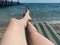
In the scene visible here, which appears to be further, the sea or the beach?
the sea

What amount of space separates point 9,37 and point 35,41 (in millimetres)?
226

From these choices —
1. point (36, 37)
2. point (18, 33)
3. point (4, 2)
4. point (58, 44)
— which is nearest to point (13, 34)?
point (18, 33)

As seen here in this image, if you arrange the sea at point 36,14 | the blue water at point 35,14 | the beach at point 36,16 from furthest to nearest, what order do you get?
the blue water at point 35,14
the sea at point 36,14
the beach at point 36,16

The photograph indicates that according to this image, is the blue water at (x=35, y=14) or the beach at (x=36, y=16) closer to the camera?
the beach at (x=36, y=16)

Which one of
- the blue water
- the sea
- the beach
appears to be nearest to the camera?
the beach

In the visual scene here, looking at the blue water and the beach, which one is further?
the blue water

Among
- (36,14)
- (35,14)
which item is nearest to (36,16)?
(35,14)

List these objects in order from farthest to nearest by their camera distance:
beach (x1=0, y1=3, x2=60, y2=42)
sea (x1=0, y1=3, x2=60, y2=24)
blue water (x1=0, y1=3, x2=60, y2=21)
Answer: blue water (x1=0, y1=3, x2=60, y2=21) < sea (x1=0, y1=3, x2=60, y2=24) < beach (x1=0, y1=3, x2=60, y2=42)

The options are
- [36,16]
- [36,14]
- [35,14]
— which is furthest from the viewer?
[36,14]

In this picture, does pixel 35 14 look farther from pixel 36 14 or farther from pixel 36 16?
pixel 36 16

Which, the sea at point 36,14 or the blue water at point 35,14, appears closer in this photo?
the sea at point 36,14

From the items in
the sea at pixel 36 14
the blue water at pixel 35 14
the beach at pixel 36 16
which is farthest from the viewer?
the blue water at pixel 35 14

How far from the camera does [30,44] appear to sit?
185 cm

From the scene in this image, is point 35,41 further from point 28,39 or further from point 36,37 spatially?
point 28,39
